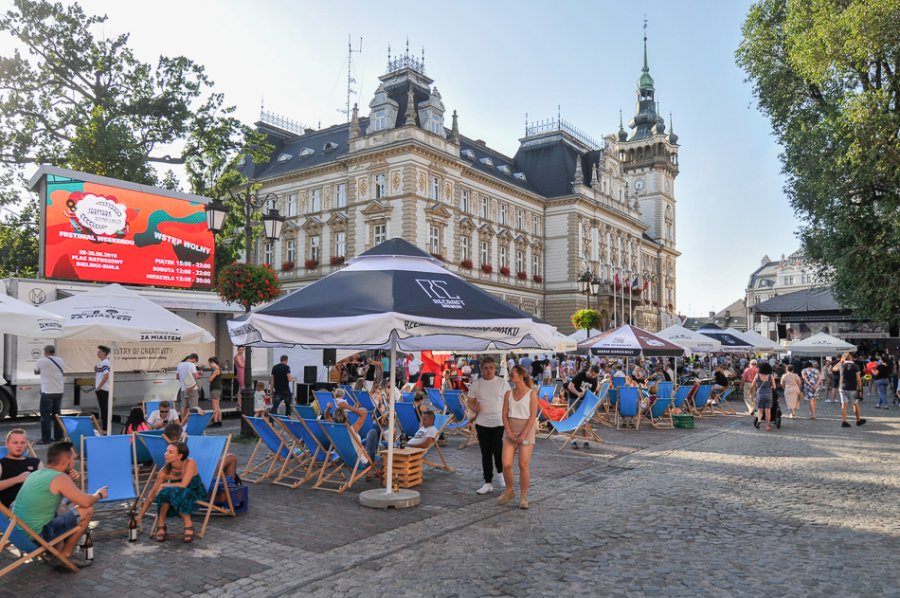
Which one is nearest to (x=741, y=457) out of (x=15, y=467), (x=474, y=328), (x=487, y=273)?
(x=474, y=328)

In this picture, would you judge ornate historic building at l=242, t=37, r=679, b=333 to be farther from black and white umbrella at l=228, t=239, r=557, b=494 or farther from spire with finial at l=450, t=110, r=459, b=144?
black and white umbrella at l=228, t=239, r=557, b=494

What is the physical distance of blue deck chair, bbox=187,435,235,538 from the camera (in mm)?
6867

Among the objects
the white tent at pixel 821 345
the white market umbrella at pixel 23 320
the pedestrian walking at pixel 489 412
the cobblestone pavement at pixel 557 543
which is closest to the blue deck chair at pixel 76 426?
the white market umbrella at pixel 23 320

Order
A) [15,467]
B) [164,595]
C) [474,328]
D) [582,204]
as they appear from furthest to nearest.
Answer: [582,204] → [474,328] → [15,467] → [164,595]

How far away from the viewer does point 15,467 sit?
19.1 feet

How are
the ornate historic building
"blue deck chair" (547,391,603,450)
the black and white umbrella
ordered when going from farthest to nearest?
the ornate historic building
"blue deck chair" (547,391,603,450)
the black and white umbrella

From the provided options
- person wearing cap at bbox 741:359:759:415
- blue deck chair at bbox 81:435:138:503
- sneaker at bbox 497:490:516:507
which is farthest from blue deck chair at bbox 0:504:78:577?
person wearing cap at bbox 741:359:759:415

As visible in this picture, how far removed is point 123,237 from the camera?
20266 mm

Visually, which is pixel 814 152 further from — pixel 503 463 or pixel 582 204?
pixel 582 204

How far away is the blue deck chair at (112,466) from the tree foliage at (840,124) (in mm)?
19852

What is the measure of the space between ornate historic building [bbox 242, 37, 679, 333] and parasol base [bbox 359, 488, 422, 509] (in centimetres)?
3215

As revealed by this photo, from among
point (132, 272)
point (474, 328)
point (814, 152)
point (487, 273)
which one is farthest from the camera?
point (487, 273)

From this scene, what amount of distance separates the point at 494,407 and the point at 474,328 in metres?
1.43

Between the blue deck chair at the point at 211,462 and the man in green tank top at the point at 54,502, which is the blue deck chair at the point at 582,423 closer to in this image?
the blue deck chair at the point at 211,462
